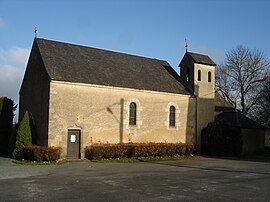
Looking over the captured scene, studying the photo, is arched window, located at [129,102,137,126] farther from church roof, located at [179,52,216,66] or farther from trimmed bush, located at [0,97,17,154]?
trimmed bush, located at [0,97,17,154]

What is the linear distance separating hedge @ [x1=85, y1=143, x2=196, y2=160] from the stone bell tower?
4.14 m

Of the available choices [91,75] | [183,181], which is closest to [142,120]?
[91,75]

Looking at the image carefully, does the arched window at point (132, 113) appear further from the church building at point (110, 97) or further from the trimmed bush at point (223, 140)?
the trimmed bush at point (223, 140)

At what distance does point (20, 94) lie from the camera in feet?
105

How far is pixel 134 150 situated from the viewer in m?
26.8

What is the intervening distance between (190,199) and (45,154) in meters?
14.8

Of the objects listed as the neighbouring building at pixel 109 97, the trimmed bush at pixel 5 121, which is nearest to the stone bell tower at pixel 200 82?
the neighbouring building at pixel 109 97

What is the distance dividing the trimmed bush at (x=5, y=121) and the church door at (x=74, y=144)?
758 centimetres

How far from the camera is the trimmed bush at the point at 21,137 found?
24703 mm

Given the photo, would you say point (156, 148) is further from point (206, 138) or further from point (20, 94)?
point (20, 94)

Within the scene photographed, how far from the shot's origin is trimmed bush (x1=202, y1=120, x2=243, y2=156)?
3155 cm

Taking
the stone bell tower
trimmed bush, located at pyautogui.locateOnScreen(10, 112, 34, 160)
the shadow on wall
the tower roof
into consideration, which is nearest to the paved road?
trimmed bush, located at pyautogui.locateOnScreen(10, 112, 34, 160)

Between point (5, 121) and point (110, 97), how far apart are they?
961 centimetres

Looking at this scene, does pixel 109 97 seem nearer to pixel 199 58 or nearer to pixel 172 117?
pixel 172 117
